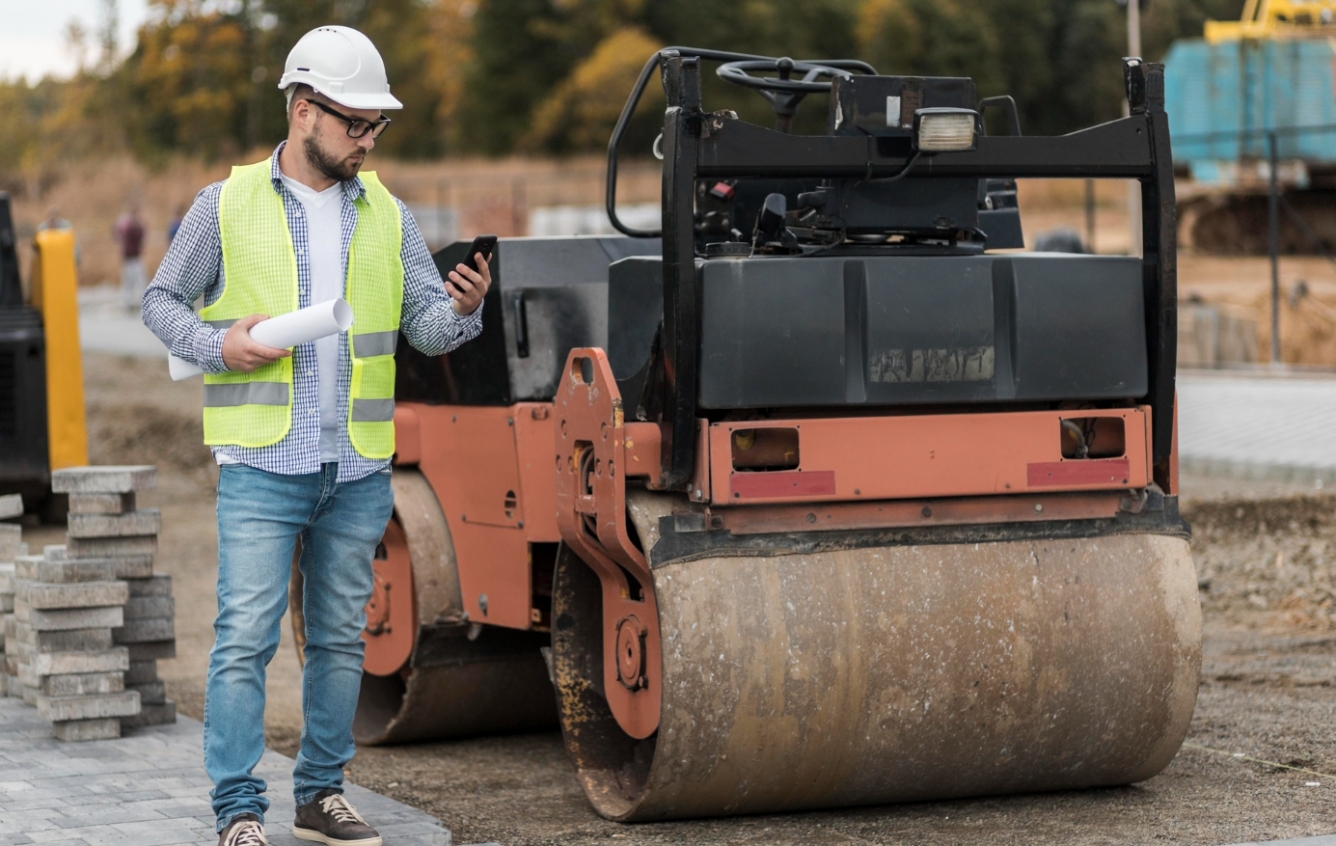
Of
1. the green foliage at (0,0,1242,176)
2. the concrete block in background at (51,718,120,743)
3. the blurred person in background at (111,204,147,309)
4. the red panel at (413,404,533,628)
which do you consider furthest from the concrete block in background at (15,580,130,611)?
the green foliage at (0,0,1242,176)

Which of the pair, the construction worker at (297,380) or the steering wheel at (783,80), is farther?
A: the steering wheel at (783,80)

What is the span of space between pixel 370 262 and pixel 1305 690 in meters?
3.90

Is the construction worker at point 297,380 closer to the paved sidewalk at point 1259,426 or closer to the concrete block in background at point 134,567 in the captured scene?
the concrete block in background at point 134,567

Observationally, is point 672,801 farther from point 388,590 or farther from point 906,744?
point 388,590

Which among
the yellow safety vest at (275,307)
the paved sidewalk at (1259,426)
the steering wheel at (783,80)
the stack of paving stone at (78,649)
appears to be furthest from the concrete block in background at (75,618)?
the paved sidewalk at (1259,426)

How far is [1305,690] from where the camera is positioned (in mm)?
6562

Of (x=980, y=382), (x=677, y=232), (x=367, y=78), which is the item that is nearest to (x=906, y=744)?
(x=980, y=382)

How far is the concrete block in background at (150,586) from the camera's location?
20.1ft

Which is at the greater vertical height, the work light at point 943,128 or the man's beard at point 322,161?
the work light at point 943,128

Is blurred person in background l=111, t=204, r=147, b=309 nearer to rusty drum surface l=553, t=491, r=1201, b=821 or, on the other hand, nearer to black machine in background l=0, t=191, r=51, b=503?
black machine in background l=0, t=191, r=51, b=503

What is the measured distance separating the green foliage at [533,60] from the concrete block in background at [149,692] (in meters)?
48.7

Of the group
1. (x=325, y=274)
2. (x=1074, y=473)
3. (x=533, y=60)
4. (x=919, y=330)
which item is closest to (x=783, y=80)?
(x=919, y=330)

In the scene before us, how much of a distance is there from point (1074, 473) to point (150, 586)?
122 inches

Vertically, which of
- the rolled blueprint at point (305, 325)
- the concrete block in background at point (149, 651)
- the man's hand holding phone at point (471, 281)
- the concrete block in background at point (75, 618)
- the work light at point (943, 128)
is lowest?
the concrete block in background at point (149, 651)
